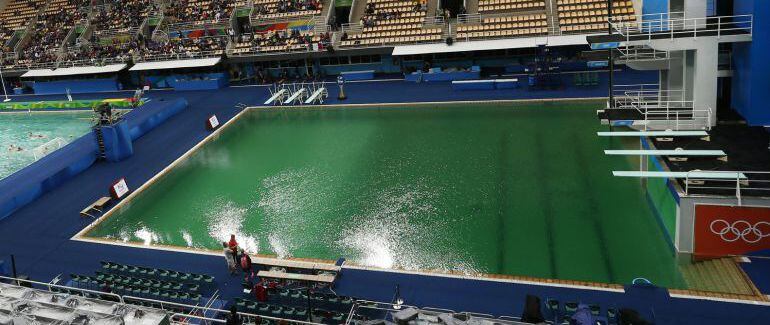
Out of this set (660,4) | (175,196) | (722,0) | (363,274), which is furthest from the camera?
(175,196)

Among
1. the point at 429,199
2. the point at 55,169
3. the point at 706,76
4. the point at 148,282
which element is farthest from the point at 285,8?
the point at 706,76


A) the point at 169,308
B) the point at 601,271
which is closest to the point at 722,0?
the point at 601,271

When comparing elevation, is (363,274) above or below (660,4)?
below

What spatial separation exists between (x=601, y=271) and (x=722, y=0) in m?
9.56

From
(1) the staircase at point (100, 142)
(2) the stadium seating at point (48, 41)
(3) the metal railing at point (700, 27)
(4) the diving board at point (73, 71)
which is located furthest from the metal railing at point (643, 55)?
(2) the stadium seating at point (48, 41)

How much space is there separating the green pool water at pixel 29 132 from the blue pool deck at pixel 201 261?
5.31m

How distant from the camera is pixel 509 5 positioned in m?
37.1

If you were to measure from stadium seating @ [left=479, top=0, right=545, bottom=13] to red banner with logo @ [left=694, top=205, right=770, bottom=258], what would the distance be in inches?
Answer: 991

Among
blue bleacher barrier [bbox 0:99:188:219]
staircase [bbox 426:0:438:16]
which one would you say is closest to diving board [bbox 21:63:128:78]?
blue bleacher barrier [bbox 0:99:188:219]

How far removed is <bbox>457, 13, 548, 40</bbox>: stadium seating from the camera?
34366 millimetres

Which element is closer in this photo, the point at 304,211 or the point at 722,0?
the point at 722,0

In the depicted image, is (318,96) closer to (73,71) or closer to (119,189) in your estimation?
(119,189)

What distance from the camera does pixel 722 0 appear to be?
57.7 ft

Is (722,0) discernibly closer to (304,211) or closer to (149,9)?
(304,211)
